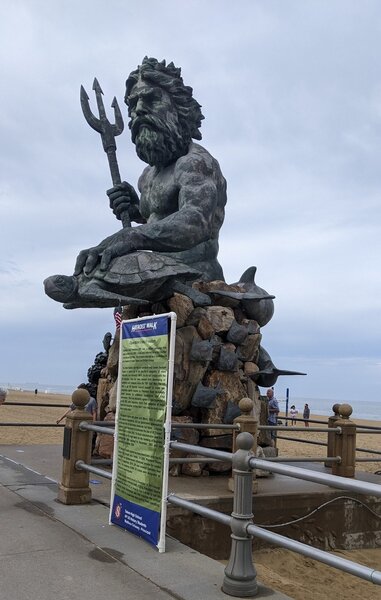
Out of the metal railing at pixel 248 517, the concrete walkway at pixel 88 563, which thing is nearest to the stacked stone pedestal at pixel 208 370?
the concrete walkway at pixel 88 563

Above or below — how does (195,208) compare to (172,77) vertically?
below

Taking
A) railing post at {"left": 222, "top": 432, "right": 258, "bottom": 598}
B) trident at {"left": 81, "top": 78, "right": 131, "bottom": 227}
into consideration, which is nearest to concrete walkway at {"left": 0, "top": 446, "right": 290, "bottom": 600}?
railing post at {"left": 222, "top": 432, "right": 258, "bottom": 598}

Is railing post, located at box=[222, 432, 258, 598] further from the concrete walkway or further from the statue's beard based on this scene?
the statue's beard

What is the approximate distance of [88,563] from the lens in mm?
3754

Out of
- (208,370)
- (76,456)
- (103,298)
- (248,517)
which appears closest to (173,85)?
(103,298)

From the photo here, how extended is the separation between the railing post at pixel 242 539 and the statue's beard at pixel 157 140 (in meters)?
5.55

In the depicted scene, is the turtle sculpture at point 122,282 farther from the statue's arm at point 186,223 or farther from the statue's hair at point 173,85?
the statue's hair at point 173,85

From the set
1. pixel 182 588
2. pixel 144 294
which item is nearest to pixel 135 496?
pixel 182 588

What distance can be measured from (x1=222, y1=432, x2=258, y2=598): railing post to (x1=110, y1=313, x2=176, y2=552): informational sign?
71 centimetres

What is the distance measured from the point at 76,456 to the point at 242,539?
2.45 metres

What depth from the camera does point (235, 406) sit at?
7.74m

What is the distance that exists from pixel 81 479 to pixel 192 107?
5.42 m

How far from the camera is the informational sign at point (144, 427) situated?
3945 mm

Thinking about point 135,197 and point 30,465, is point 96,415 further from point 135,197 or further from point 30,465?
point 135,197
